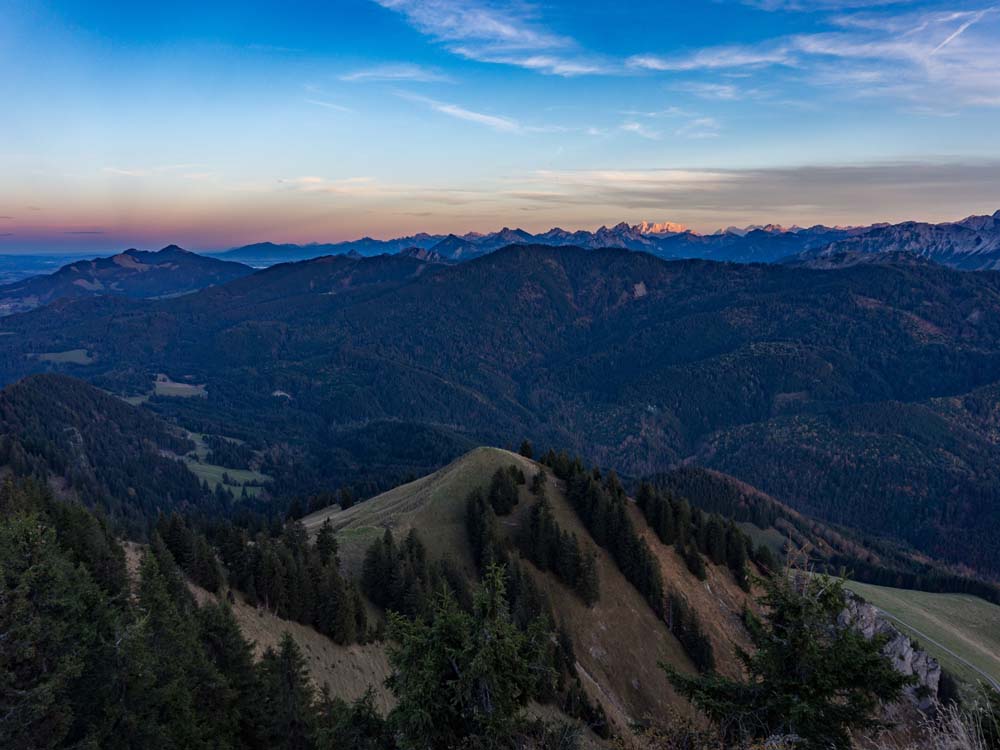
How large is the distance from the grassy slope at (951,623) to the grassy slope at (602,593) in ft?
154

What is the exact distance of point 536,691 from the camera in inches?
738

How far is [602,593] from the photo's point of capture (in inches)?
3036

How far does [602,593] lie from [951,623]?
101 m

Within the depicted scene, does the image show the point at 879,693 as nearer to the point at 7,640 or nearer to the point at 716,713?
the point at 716,713

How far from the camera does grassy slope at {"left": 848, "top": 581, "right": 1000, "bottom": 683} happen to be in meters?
100

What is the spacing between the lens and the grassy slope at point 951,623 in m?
100

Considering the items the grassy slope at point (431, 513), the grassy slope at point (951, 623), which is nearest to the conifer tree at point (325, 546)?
the grassy slope at point (431, 513)

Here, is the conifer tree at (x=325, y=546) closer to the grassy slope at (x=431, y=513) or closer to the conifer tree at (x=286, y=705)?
the grassy slope at (x=431, y=513)

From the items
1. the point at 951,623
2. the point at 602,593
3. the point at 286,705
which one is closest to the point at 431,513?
the point at 602,593

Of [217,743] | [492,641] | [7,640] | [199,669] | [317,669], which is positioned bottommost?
[317,669]

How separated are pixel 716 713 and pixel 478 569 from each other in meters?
61.4

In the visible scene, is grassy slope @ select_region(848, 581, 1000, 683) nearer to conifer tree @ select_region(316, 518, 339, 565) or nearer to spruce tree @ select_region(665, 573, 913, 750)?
spruce tree @ select_region(665, 573, 913, 750)

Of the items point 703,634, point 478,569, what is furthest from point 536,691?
point 703,634

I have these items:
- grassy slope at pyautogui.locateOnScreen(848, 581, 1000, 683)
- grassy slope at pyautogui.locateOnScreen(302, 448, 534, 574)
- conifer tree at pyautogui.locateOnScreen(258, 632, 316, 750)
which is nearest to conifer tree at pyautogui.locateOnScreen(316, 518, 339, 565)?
grassy slope at pyautogui.locateOnScreen(302, 448, 534, 574)
